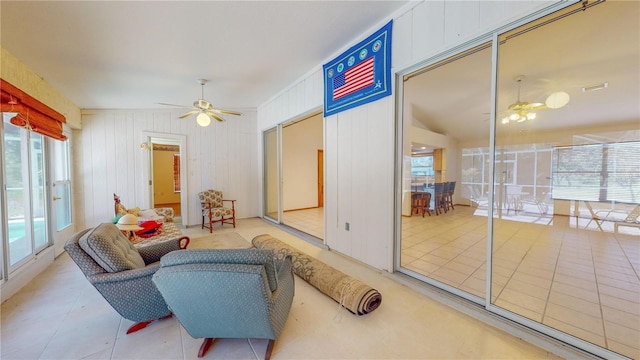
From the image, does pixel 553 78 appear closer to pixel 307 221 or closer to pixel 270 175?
pixel 307 221

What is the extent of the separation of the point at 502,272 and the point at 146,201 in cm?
681

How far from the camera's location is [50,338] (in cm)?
178

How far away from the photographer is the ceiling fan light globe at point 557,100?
3754 mm

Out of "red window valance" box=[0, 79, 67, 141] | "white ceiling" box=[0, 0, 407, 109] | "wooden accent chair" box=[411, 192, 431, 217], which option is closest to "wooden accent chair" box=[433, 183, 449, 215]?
"wooden accent chair" box=[411, 192, 431, 217]

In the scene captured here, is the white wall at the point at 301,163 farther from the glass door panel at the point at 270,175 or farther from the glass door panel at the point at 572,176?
the glass door panel at the point at 572,176

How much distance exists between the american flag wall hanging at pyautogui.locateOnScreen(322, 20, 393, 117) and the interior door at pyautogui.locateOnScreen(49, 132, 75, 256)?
4.56 metres

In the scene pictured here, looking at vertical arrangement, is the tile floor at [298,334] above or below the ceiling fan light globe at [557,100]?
below

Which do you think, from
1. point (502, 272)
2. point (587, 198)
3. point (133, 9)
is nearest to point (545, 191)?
point (587, 198)

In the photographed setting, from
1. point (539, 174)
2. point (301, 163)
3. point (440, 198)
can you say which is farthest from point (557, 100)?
point (301, 163)

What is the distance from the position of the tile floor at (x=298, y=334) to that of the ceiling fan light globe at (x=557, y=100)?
4.10 metres

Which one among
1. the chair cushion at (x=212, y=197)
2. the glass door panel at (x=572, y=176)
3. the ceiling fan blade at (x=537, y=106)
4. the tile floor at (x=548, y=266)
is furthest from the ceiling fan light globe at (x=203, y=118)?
the ceiling fan blade at (x=537, y=106)

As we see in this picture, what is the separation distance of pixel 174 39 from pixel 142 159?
3.65 metres

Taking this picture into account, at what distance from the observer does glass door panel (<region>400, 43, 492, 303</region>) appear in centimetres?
265

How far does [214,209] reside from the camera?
17.3ft
